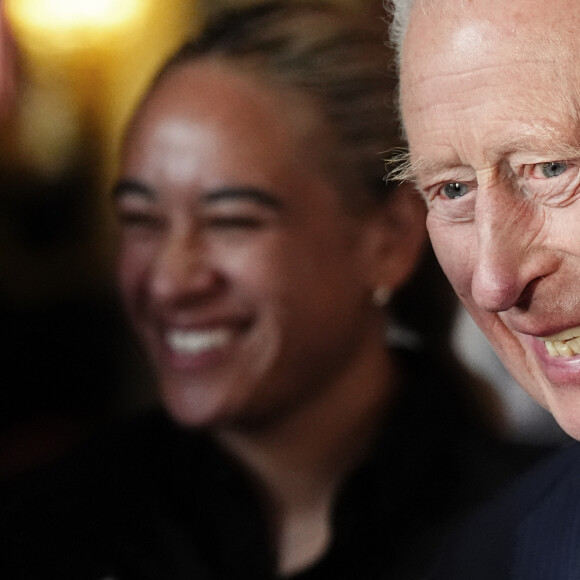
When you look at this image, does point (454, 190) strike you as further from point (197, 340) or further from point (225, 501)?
point (225, 501)

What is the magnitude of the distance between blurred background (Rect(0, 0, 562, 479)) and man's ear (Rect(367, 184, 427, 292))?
0.13 metres

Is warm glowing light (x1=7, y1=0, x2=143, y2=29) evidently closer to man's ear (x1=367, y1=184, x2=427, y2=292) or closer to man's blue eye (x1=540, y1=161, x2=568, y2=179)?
man's ear (x1=367, y1=184, x2=427, y2=292)

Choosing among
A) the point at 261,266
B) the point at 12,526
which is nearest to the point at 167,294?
the point at 261,266

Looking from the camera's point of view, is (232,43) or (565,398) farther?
(232,43)

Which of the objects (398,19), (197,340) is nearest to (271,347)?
(197,340)

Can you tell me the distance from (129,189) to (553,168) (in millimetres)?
639

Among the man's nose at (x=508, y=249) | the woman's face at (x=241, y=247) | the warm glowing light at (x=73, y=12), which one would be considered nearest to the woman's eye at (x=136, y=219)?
the woman's face at (x=241, y=247)

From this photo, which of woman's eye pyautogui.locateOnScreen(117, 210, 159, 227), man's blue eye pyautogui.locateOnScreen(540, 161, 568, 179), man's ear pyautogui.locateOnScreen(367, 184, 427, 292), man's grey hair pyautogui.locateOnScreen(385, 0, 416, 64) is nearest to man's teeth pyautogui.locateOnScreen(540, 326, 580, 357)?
man's blue eye pyautogui.locateOnScreen(540, 161, 568, 179)

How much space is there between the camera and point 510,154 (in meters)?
1.01

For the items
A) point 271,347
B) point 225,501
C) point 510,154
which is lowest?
point 225,501

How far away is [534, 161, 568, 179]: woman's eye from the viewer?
3.28ft

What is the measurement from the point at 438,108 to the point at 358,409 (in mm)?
497

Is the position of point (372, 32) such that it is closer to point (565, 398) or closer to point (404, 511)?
point (565, 398)

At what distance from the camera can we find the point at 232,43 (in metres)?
1.34
